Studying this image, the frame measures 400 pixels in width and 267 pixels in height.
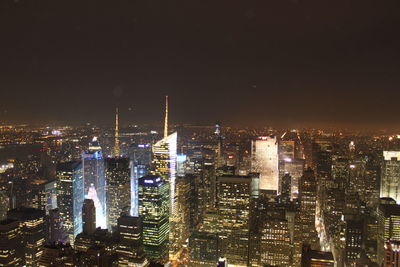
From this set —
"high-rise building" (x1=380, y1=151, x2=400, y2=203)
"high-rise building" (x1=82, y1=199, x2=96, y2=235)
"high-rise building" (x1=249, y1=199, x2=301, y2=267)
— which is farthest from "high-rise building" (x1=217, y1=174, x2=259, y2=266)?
"high-rise building" (x1=380, y1=151, x2=400, y2=203)

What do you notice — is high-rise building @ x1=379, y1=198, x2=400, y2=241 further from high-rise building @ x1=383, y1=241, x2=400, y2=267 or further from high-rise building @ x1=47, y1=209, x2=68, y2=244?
high-rise building @ x1=47, y1=209, x2=68, y2=244

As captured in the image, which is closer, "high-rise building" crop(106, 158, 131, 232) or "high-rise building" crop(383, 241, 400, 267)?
"high-rise building" crop(383, 241, 400, 267)

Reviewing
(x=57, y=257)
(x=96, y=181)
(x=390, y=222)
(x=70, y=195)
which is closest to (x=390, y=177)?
(x=390, y=222)

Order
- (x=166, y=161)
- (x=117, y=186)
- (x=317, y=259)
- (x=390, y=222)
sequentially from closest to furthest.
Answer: (x=317, y=259) → (x=390, y=222) → (x=166, y=161) → (x=117, y=186)

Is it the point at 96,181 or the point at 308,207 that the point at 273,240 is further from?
the point at 96,181

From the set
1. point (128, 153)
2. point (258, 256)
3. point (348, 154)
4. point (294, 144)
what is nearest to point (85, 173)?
point (128, 153)

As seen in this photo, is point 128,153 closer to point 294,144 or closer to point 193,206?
point 193,206
